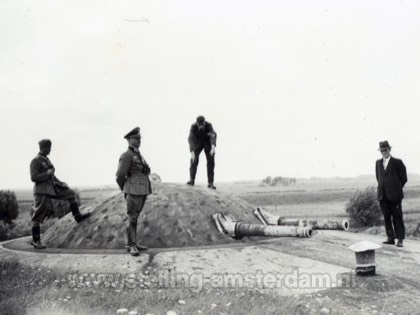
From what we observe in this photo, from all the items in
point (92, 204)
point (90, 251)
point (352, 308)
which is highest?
point (92, 204)

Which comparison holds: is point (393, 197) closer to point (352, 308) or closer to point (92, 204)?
point (352, 308)

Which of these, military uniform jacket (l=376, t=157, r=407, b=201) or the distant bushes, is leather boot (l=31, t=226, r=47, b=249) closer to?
military uniform jacket (l=376, t=157, r=407, b=201)

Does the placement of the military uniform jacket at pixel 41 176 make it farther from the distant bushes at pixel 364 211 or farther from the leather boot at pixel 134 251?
the distant bushes at pixel 364 211

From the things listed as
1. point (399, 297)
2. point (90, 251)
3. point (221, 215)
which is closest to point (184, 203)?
point (221, 215)

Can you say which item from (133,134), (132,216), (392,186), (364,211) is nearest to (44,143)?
(133,134)

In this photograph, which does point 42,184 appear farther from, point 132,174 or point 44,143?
point 132,174

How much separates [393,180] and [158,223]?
12.5 ft

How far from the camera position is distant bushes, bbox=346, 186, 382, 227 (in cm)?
1530

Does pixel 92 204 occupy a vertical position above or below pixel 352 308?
above

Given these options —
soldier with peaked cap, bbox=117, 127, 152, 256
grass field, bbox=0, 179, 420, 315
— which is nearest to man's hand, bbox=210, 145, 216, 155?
soldier with peaked cap, bbox=117, 127, 152, 256

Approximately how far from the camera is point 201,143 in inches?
358

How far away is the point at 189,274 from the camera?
236 inches

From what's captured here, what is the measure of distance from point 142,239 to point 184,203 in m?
0.96

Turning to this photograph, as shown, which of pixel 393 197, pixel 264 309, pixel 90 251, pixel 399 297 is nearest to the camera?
pixel 264 309
